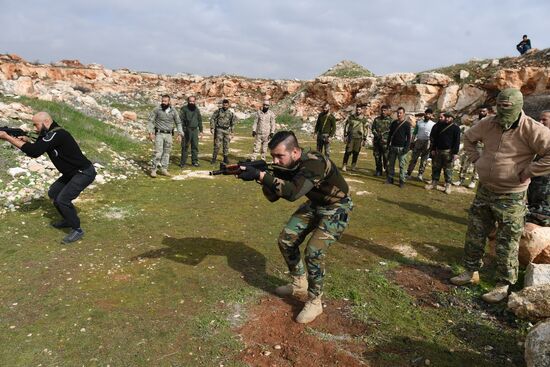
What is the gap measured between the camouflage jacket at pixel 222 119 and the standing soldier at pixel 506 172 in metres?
7.54

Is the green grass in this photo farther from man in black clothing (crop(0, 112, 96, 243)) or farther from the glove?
the glove

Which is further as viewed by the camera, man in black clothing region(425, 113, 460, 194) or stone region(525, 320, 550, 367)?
man in black clothing region(425, 113, 460, 194)

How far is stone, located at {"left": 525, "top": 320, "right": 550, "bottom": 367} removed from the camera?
2.47 m

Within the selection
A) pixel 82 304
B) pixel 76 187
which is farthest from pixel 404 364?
pixel 76 187

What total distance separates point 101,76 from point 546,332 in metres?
45.3

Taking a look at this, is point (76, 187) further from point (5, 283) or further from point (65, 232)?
point (5, 283)

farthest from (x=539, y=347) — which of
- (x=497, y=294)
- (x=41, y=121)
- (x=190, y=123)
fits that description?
(x=190, y=123)

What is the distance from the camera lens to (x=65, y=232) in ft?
17.9

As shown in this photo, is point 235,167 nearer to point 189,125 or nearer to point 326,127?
point 189,125

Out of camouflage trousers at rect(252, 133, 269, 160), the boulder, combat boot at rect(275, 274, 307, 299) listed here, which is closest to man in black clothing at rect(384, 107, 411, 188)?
camouflage trousers at rect(252, 133, 269, 160)

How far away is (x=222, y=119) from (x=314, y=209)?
297 inches

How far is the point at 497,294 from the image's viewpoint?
398 centimetres

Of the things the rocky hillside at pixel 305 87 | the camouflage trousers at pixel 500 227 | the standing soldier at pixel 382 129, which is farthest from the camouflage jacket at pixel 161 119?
the camouflage trousers at pixel 500 227

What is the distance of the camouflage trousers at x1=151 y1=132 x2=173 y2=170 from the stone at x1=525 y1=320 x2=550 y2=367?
825 centimetres
